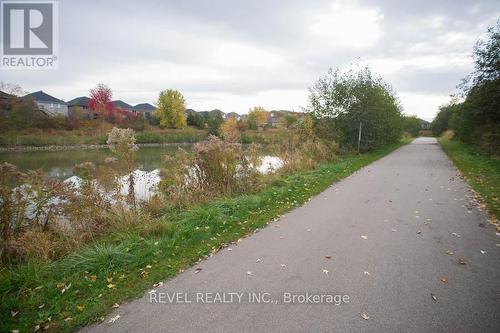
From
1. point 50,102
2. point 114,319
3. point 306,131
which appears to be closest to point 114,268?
point 114,319

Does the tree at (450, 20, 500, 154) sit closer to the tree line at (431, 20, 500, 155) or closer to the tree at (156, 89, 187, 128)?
the tree line at (431, 20, 500, 155)

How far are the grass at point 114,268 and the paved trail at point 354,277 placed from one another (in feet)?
1.10

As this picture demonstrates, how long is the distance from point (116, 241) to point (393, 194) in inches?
305

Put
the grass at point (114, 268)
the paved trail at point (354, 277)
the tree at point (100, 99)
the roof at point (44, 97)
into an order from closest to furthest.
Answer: the paved trail at point (354, 277)
the grass at point (114, 268)
the tree at point (100, 99)
the roof at point (44, 97)

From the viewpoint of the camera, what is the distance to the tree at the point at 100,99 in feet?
167

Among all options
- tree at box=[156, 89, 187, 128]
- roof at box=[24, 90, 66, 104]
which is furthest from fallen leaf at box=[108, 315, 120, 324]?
roof at box=[24, 90, 66, 104]

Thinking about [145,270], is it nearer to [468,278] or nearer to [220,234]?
[220,234]

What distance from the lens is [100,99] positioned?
52.8 m

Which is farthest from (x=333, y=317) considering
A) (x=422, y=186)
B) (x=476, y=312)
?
(x=422, y=186)

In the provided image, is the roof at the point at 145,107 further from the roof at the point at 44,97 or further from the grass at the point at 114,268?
the grass at the point at 114,268

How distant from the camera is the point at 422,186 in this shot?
9.45 metres

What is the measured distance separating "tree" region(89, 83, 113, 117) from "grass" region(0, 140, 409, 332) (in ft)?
173

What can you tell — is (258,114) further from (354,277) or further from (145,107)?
(354,277)

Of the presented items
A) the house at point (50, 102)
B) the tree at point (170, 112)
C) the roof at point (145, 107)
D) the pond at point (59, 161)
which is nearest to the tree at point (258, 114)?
the tree at point (170, 112)
